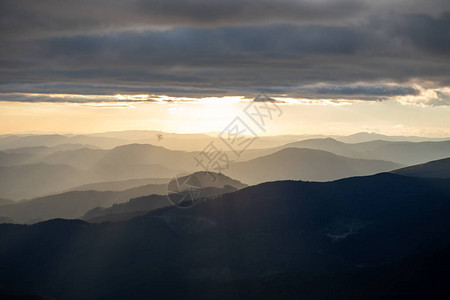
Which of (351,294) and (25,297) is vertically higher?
(25,297)

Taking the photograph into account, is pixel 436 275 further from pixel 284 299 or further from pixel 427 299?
pixel 284 299

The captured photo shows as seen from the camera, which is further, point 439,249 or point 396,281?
point 439,249

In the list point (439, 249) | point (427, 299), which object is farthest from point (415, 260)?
point (427, 299)

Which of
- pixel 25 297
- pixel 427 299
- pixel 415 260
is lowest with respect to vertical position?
pixel 427 299

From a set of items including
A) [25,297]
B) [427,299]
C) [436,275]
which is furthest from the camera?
[25,297]

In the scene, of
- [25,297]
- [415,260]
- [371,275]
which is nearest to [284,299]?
[371,275]

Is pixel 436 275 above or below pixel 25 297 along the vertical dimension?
below

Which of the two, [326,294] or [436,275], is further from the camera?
[326,294]

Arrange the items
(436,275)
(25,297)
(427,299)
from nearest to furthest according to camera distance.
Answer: (427,299), (436,275), (25,297)

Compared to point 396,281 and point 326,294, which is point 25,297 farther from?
point 396,281
